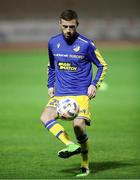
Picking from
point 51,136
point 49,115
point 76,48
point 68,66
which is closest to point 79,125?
point 49,115

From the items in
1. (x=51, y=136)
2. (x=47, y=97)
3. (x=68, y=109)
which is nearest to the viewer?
(x=68, y=109)

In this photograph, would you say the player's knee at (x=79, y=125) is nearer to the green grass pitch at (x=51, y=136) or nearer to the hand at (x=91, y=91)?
the hand at (x=91, y=91)

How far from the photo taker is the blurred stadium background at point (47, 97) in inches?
405

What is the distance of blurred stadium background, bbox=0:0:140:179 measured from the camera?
10.3 m

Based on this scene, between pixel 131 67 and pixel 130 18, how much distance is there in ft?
33.8

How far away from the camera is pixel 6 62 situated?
2841cm

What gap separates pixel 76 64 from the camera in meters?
9.66

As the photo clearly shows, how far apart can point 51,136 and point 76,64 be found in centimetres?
376

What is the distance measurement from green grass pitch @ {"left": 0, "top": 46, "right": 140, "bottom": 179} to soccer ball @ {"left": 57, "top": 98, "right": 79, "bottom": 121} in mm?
812

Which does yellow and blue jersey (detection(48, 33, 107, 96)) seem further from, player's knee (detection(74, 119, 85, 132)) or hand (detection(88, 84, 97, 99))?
player's knee (detection(74, 119, 85, 132))

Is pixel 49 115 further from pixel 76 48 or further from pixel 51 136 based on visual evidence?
pixel 51 136

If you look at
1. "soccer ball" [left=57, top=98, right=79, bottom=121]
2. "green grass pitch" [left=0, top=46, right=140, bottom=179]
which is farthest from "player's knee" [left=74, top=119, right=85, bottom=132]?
"green grass pitch" [left=0, top=46, right=140, bottom=179]

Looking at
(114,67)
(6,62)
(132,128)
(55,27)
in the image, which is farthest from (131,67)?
(132,128)

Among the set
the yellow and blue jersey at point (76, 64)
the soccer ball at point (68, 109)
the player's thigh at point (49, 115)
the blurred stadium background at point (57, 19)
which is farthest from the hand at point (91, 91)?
the blurred stadium background at point (57, 19)
